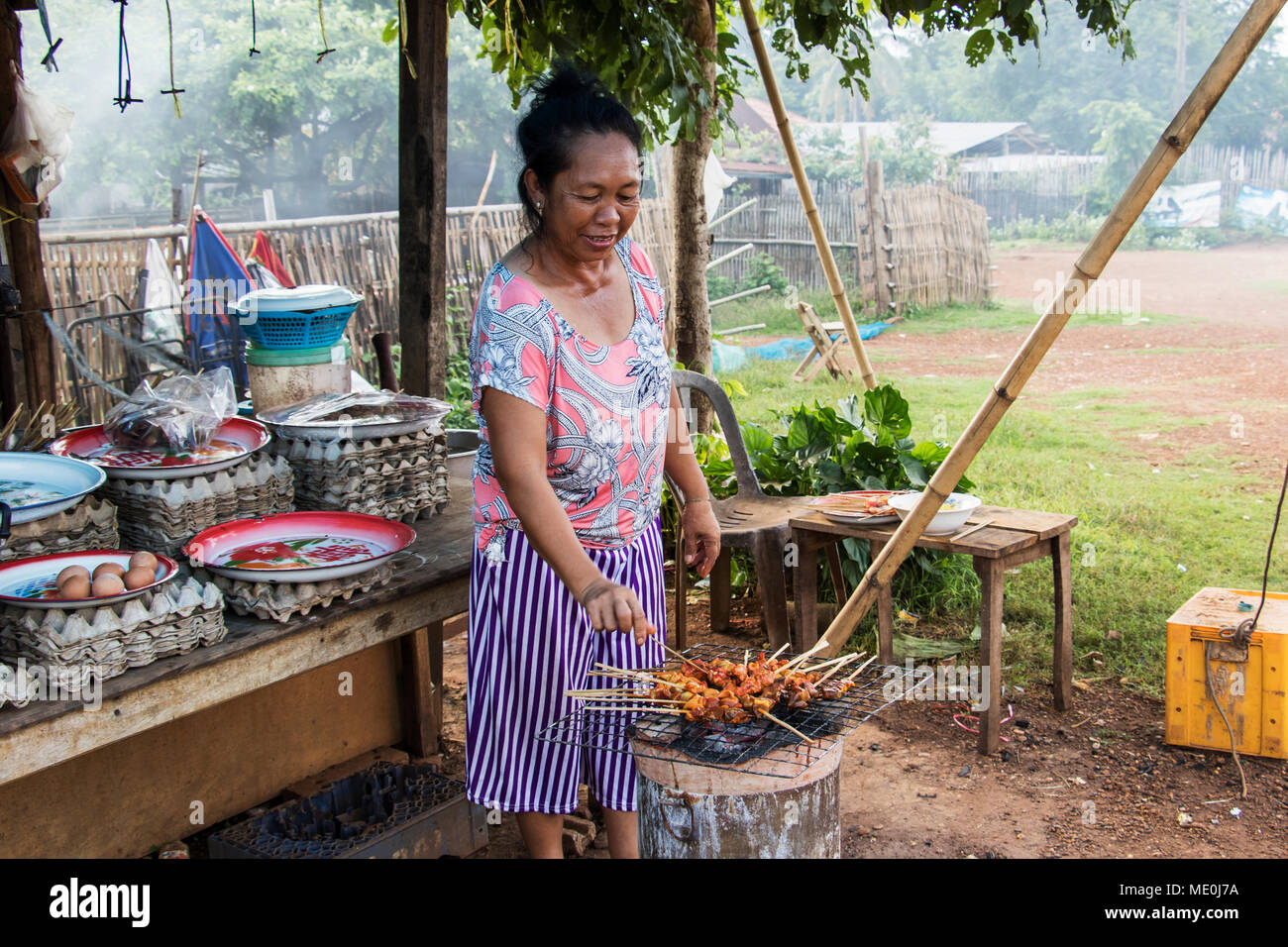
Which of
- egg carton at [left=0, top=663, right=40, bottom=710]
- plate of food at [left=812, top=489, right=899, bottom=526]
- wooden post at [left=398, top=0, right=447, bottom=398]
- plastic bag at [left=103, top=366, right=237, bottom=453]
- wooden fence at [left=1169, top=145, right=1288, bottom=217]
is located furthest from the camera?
wooden fence at [left=1169, top=145, right=1288, bottom=217]

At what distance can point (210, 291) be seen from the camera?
311 inches

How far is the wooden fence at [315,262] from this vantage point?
808 cm

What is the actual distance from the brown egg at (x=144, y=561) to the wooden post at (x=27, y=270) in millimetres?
2258

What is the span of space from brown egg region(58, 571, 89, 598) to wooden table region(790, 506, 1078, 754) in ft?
9.18

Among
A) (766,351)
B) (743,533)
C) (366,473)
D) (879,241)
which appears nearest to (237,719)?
(366,473)

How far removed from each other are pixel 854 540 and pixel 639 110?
229 centimetres

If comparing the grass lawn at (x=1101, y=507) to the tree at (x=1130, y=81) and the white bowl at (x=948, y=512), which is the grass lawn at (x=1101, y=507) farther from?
the tree at (x=1130, y=81)

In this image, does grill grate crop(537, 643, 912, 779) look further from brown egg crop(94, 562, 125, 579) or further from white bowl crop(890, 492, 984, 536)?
white bowl crop(890, 492, 984, 536)

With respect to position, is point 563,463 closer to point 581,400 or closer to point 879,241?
point 581,400

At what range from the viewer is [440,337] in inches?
159

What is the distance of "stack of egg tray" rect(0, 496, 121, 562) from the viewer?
2537mm

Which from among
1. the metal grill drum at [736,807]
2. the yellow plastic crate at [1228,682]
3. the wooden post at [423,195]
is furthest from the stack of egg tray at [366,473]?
the yellow plastic crate at [1228,682]

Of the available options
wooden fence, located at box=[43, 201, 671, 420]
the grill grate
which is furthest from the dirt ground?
wooden fence, located at box=[43, 201, 671, 420]
